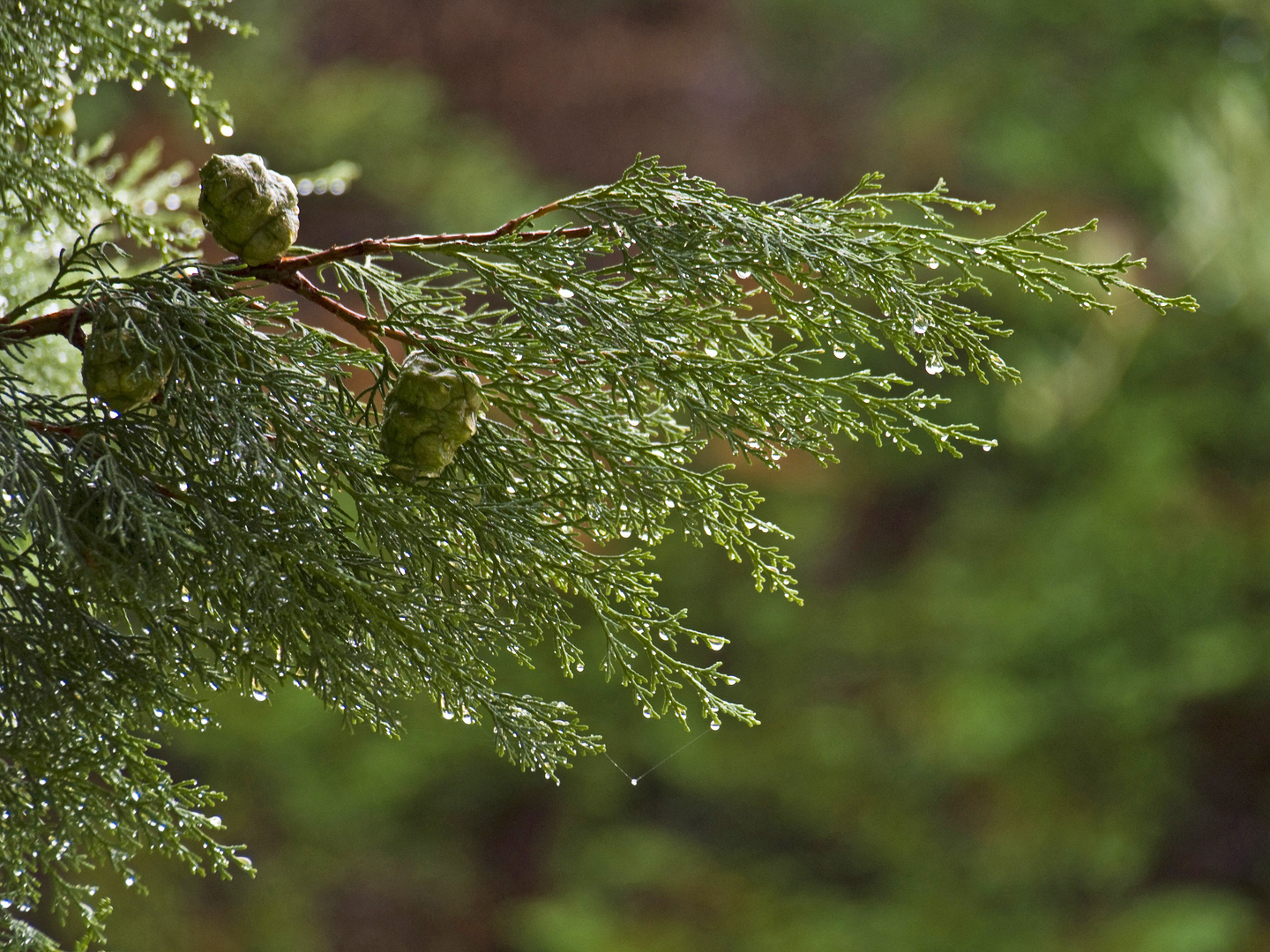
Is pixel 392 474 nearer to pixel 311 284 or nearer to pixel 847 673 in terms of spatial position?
pixel 311 284

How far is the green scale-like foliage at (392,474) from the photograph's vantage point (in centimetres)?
47

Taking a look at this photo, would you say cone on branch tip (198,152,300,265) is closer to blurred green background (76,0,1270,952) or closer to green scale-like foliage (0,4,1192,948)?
green scale-like foliage (0,4,1192,948)

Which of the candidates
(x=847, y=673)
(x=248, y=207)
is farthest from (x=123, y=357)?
(x=847, y=673)

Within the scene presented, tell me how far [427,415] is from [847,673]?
297 centimetres

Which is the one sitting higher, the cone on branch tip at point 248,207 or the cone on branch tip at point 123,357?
the cone on branch tip at point 248,207

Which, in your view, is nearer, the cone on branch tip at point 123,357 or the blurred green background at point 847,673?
the cone on branch tip at point 123,357

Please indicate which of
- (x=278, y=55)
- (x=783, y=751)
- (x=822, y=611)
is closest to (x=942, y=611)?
(x=822, y=611)

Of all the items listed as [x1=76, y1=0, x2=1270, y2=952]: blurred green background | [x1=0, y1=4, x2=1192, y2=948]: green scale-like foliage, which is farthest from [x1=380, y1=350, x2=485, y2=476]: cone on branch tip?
[x1=76, y1=0, x2=1270, y2=952]: blurred green background

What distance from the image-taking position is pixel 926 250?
50cm

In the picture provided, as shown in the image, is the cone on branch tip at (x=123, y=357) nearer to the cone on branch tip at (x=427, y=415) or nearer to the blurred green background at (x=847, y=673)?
the cone on branch tip at (x=427, y=415)

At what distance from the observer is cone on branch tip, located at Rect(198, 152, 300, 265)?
0.48m

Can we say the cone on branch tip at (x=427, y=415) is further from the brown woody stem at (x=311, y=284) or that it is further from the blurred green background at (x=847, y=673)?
the blurred green background at (x=847, y=673)

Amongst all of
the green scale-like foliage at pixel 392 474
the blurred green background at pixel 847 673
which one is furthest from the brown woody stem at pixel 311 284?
the blurred green background at pixel 847 673

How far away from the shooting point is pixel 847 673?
10.8 ft
